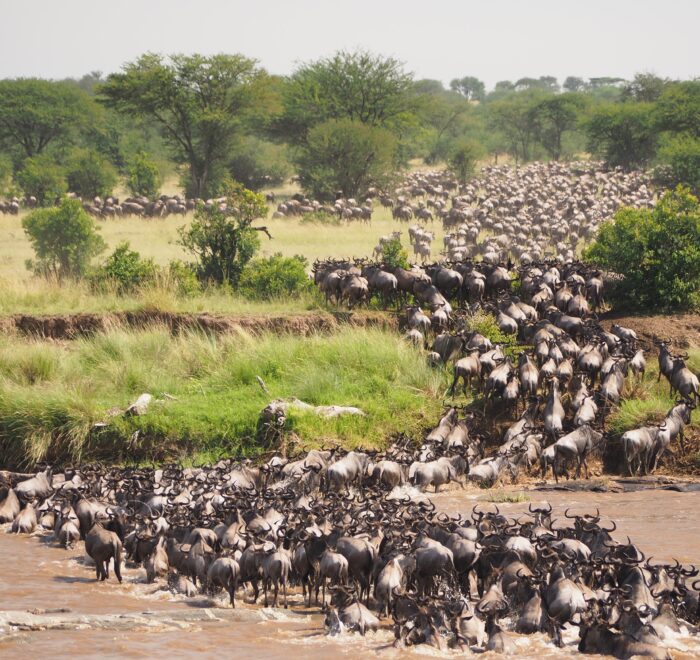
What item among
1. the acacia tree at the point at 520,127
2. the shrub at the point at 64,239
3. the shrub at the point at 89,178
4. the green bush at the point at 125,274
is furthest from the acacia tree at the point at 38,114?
the green bush at the point at 125,274

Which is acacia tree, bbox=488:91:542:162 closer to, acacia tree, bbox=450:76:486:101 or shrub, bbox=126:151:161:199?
shrub, bbox=126:151:161:199

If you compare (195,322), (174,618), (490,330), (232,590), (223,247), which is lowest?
(174,618)

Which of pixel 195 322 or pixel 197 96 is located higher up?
pixel 197 96

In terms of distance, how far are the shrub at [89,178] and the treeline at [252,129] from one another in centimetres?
5

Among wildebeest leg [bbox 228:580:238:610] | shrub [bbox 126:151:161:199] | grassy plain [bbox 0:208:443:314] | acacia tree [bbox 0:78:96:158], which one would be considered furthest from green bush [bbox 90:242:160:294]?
acacia tree [bbox 0:78:96:158]

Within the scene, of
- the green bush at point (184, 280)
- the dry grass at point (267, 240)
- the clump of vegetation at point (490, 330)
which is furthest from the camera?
the dry grass at point (267, 240)

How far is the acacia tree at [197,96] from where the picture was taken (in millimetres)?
49500

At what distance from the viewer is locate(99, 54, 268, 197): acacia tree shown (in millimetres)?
49500

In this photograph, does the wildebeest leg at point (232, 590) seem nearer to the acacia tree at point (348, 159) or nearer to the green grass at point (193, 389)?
the green grass at point (193, 389)

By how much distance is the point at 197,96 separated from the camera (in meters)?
50.4

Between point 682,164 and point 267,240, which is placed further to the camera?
point 682,164

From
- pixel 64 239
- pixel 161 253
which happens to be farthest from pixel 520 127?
pixel 64 239

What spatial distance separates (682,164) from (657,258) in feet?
101

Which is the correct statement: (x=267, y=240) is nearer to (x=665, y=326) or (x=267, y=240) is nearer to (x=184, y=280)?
(x=184, y=280)
